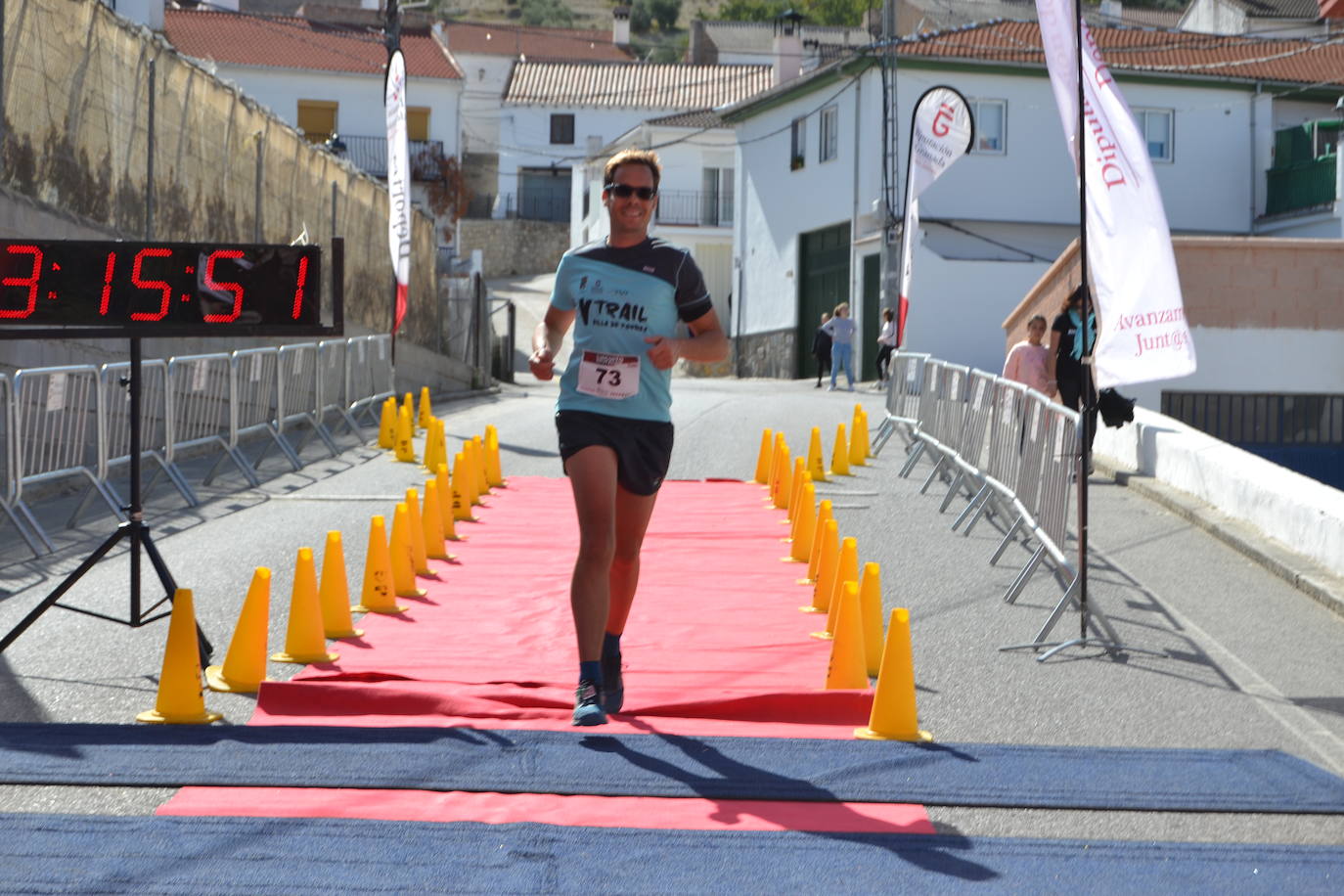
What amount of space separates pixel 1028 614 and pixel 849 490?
233 inches

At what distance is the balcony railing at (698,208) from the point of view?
57.3 meters

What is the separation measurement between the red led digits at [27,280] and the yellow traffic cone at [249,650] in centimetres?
168

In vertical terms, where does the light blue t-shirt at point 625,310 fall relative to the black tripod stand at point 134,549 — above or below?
above

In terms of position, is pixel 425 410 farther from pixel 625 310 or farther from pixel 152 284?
pixel 625 310

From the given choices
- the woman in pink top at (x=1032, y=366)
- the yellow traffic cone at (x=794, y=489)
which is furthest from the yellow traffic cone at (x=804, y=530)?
the woman in pink top at (x=1032, y=366)

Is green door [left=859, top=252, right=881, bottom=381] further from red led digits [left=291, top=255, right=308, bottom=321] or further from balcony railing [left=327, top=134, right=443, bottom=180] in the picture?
red led digits [left=291, top=255, right=308, bottom=321]

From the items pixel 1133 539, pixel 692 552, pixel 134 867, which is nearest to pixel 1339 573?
pixel 1133 539

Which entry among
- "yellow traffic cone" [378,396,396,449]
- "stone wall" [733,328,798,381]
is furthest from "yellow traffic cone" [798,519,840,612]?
"stone wall" [733,328,798,381]

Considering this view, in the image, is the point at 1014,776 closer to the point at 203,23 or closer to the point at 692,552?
the point at 692,552

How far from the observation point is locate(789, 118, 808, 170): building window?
42.9 meters

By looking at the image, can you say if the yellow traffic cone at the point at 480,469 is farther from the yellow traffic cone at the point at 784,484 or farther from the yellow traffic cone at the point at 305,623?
the yellow traffic cone at the point at 305,623

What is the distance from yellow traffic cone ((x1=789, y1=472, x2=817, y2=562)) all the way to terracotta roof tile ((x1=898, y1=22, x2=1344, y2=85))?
91.5 ft

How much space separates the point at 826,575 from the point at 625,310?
332 cm

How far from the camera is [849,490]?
15.5 m
